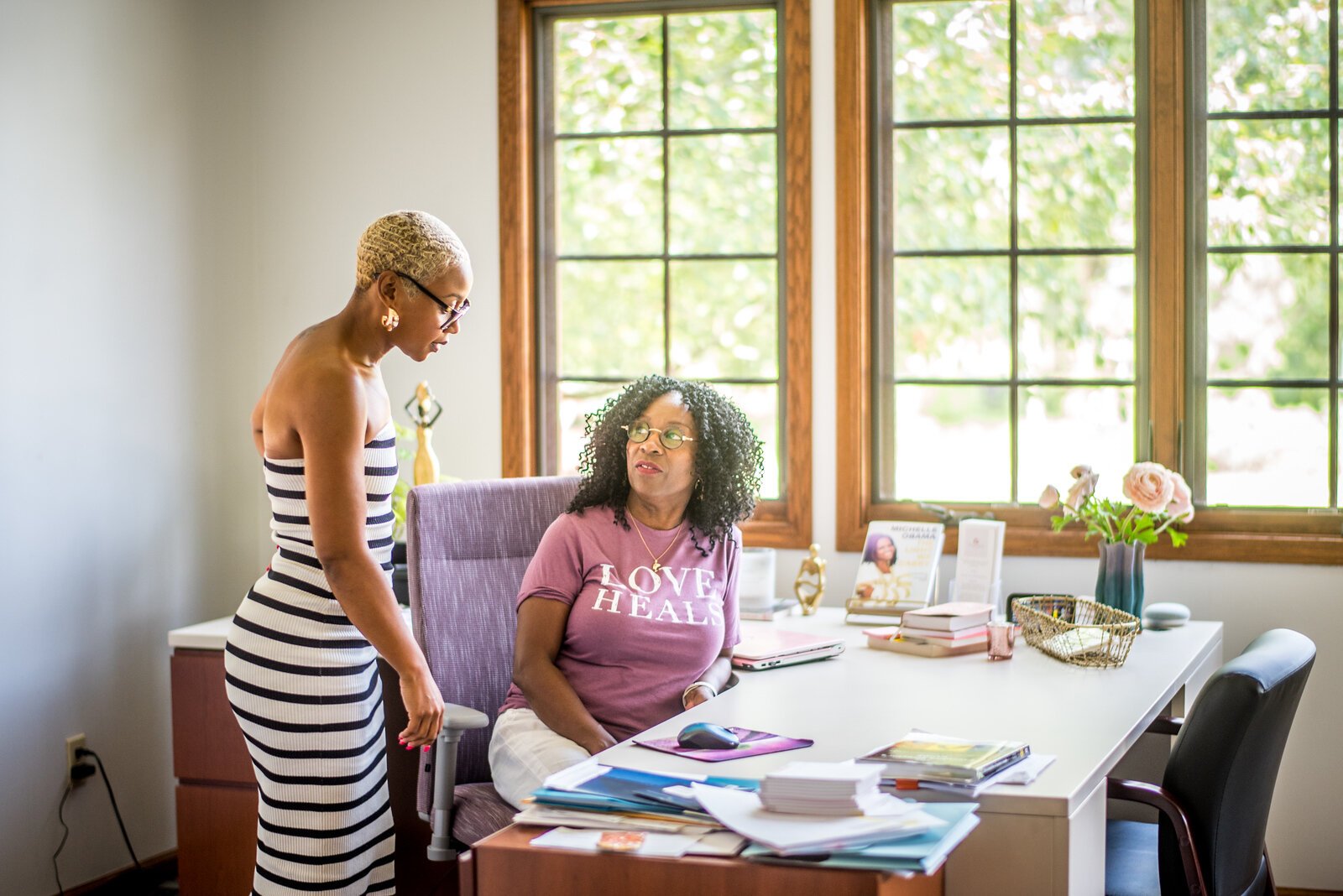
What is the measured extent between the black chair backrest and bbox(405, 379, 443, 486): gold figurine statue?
183 centimetres

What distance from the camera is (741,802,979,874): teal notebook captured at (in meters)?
1.40

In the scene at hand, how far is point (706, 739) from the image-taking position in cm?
184

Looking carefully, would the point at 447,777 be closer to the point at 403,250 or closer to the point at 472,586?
the point at 472,586

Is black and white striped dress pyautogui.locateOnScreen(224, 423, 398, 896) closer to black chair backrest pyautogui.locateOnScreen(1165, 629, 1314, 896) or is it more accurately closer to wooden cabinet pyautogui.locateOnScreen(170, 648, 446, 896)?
wooden cabinet pyautogui.locateOnScreen(170, 648, 446, 896)

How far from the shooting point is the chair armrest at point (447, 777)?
2.19 metres

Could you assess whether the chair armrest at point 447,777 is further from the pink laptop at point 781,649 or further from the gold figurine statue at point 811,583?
the gold figurine statue at point 811,583

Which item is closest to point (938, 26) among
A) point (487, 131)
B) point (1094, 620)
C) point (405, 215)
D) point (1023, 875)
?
point (487, 131)

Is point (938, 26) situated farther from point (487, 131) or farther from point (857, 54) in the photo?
point (487, 131)

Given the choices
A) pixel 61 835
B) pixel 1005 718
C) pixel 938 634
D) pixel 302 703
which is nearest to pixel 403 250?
pixel 302 703

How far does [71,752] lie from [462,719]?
1504 mm

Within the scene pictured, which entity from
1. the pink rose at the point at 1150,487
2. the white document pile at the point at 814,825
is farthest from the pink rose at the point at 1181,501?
the white document pile at the point at 814,825

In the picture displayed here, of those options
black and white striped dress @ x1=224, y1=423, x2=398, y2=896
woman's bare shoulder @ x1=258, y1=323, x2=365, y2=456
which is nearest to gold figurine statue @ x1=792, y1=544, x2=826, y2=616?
black and white striped dress @ x1=224, y1=423, x2=398, y2=896

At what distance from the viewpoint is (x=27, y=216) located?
3.00m

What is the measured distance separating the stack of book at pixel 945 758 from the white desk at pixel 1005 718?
0.04m
